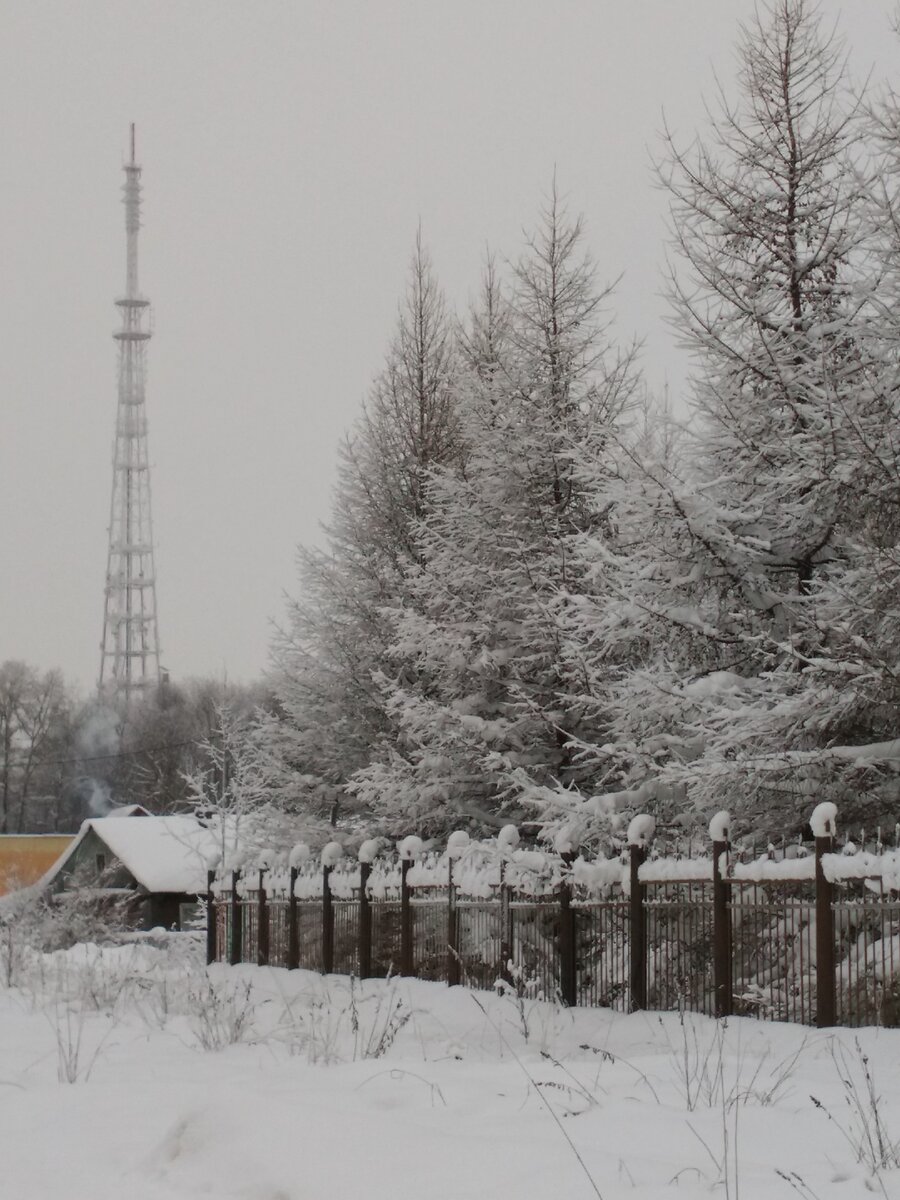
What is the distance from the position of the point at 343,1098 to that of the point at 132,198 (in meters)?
86.4

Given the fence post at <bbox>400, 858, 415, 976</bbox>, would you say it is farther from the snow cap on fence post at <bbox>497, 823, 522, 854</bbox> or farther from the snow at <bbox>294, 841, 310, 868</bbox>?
A: the snow at <bbox>294, 841, 310, 868</bbox>

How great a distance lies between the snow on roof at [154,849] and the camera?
140 feet

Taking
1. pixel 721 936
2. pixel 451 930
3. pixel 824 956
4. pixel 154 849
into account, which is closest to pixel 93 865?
pixel 154 849

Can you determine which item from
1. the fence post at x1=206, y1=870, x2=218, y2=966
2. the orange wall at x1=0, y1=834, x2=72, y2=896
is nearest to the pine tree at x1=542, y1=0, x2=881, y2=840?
the fence post at x1=206, y1=870, x2=218, y2=966

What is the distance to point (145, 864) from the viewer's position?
43906 mm

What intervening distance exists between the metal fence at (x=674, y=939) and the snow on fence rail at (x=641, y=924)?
16mm

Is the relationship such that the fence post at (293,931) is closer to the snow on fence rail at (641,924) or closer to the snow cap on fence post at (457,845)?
the snow on fence rail at (641,924)

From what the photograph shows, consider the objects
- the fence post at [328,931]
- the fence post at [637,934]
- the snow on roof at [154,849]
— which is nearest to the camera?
the fence post at [637,934]

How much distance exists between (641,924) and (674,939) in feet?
1.18

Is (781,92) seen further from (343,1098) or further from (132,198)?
(132,198)

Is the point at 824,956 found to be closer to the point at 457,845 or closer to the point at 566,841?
the point at 566,841

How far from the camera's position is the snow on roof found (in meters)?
42.8

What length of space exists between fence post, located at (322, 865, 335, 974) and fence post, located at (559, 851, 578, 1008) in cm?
674

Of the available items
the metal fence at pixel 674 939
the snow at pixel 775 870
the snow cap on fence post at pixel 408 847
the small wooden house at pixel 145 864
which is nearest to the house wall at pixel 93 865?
the small wooden house at pixel 145 864
